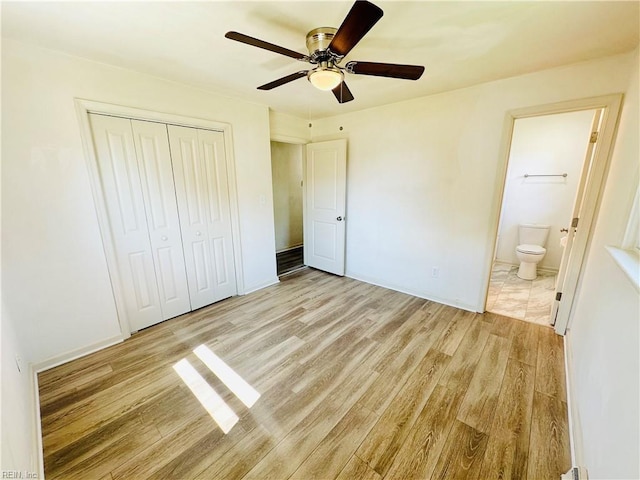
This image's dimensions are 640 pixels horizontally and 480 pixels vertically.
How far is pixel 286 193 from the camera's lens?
537 cm

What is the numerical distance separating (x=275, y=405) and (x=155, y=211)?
2.07 meters

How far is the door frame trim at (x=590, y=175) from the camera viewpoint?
1972 mm

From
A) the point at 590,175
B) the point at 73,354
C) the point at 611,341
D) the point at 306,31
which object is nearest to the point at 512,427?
the point at 611,341

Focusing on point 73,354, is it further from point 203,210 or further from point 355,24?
point 355,24

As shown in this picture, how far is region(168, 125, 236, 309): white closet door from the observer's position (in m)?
2.61

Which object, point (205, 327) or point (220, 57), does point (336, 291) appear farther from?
point (220, 57)

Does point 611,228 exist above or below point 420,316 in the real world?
above

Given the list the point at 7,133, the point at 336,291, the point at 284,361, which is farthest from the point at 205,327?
the point at 7,133

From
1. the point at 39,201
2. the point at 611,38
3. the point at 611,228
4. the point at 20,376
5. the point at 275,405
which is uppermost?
the point at 611,38

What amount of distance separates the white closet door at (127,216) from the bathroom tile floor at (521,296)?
12.0 feet

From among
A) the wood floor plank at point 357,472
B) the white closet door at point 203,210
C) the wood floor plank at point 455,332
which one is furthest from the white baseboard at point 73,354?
the wood floor plank at point 455,332

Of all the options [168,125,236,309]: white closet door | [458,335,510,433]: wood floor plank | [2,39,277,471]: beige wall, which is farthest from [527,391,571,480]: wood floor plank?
[168,125,236,309]: white closet door

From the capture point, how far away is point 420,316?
2770mm

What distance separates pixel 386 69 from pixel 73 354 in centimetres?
325
